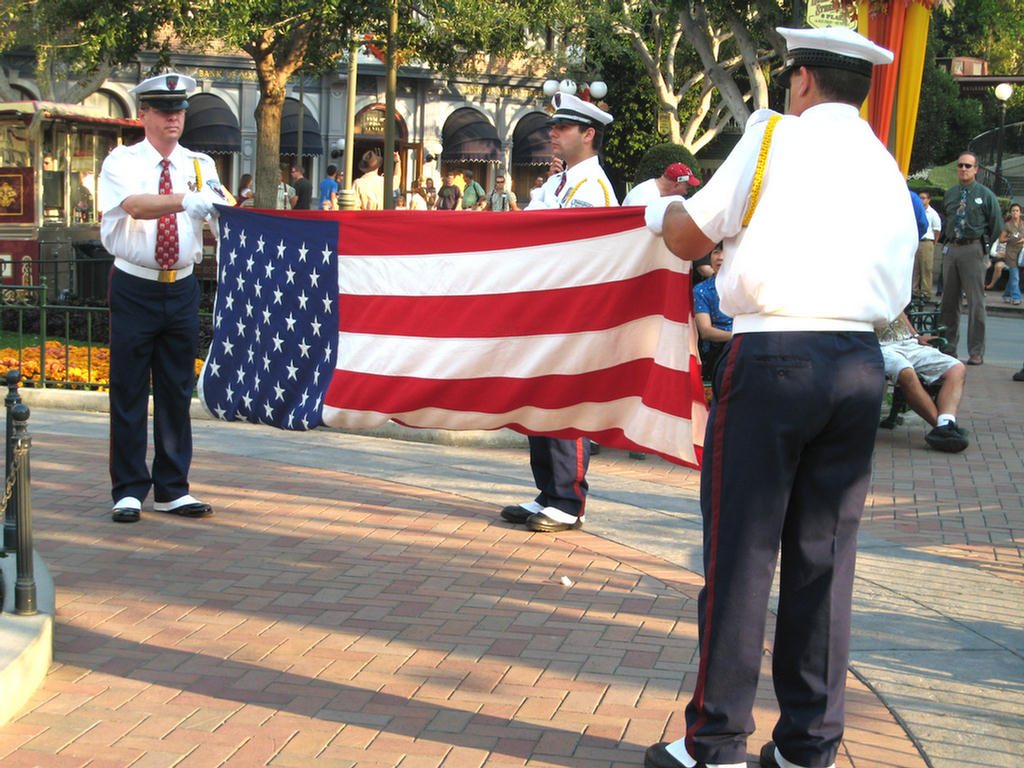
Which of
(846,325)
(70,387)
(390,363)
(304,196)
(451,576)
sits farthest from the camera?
(304,196)

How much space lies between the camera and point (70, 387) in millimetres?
10289

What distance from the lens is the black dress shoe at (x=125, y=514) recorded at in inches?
252

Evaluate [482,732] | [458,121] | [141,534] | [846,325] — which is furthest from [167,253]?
[458,121]

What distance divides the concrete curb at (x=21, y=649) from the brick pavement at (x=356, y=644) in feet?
0.18

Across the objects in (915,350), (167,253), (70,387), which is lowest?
(70,387)

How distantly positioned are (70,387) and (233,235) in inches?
198

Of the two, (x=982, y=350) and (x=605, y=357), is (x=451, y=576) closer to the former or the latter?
(x=605, y=357)

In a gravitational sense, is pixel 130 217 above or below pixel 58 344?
above

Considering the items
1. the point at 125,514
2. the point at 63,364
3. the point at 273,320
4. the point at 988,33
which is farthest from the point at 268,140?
the point at 988,33

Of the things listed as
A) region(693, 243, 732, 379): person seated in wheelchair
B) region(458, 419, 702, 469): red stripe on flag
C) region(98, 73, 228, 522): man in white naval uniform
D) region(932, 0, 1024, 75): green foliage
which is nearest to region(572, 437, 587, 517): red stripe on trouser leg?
region(458, 419, 702, 469): red stripe on flag

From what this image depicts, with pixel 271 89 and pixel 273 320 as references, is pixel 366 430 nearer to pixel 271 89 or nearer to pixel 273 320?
pixel 273 320

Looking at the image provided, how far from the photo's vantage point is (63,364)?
1048 centimetres

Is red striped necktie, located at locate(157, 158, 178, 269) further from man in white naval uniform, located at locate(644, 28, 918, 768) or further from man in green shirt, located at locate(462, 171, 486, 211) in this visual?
man in green shirt, located at locate(462, 171, 486, 211)

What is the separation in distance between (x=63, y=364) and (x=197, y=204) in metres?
5.16
